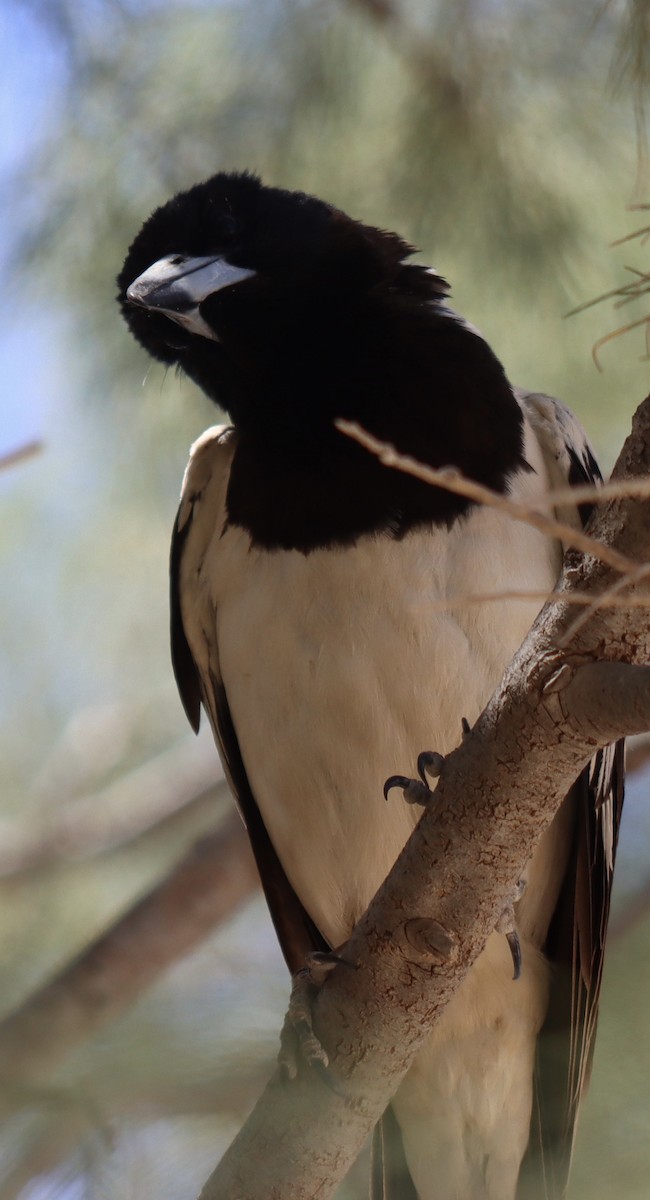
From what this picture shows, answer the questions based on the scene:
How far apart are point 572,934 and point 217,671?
0.80 m

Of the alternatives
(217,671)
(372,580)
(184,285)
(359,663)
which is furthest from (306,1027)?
(184,285)

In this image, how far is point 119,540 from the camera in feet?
11.5

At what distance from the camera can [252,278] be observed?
7.82 feet

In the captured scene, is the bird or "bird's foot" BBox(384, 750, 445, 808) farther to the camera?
the bird

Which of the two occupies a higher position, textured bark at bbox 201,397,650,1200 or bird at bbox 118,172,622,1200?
bird at bbox 118,172,622,1200

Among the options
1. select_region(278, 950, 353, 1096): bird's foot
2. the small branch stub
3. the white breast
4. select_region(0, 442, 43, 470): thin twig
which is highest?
select_region(0, 442, 43, 470): thin twig

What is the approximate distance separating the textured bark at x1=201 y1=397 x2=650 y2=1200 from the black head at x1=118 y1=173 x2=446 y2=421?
39.5 inches

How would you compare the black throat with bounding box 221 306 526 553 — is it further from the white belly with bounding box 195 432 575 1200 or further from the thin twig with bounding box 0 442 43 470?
the thin twig with bounding box 0 442 43 470

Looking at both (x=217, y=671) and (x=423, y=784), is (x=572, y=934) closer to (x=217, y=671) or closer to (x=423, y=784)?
(x=423, y=784)

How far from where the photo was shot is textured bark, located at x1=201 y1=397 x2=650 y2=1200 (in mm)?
1412

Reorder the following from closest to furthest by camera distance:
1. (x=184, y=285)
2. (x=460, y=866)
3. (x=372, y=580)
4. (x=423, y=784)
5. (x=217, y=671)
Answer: (x=460, y=866), (x=423, y=784), (x=372, y=580), (x=184, y=285), (x=217, y=671)

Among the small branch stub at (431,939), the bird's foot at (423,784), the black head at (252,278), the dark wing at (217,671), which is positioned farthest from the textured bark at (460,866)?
the black head at (252,278)

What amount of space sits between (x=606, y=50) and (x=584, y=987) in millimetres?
1500

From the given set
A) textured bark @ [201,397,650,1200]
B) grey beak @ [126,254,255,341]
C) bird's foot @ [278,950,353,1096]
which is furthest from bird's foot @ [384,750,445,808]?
grey beak @ [126,254,255,341]
